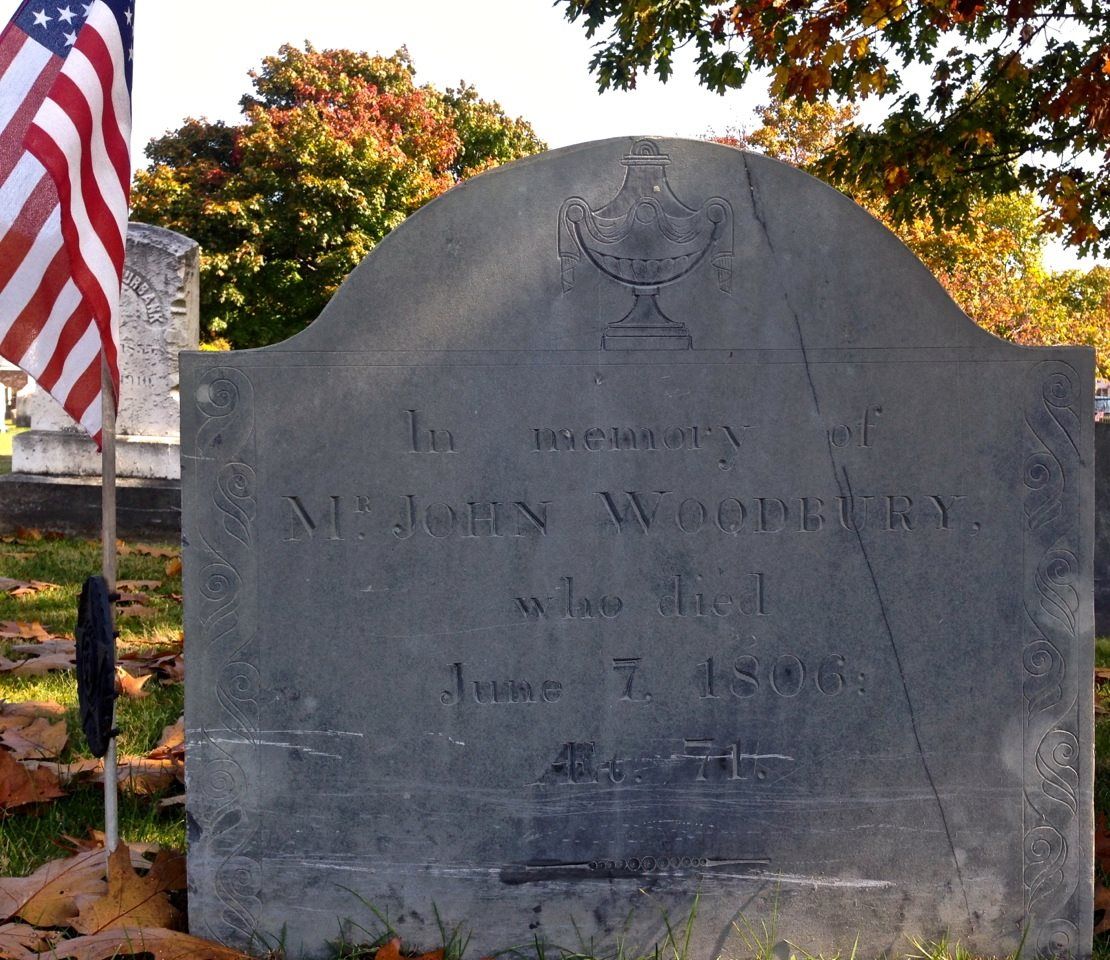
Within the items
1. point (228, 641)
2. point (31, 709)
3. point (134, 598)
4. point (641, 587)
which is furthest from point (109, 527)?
point (134, 598)

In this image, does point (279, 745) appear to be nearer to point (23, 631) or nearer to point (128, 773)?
point (128, 773)

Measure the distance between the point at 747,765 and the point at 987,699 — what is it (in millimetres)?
688

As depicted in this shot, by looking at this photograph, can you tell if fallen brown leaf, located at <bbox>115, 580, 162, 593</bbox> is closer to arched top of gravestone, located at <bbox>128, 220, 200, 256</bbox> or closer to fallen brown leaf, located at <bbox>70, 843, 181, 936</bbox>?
arched top of gravestone, located at <bbox>128, 220, 200, 256</bbox>

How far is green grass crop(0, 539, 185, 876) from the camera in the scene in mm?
3779

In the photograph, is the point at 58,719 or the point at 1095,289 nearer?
the point at 58,719

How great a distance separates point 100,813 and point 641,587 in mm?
2014

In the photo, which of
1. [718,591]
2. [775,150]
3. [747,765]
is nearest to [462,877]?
[747,765]

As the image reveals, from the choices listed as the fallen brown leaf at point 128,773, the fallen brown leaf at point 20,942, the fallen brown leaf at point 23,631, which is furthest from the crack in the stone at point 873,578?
the fallen brown leaf at point 23,631

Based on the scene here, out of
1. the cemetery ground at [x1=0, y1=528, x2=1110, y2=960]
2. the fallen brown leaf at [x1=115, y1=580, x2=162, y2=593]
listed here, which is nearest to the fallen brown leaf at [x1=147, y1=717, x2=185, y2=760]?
the cemetery ground at [x1=0, y1=528, x2=1110, y2=960]

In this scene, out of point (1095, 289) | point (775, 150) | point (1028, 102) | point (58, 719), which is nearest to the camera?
point (58, 719)

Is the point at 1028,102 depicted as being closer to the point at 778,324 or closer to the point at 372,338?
the point at 778,324

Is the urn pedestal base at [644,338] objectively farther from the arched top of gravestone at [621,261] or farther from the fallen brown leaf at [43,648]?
the fallen brown leaf at [43,648]

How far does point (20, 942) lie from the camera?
9.84ft

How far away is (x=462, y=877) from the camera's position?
331 cm
